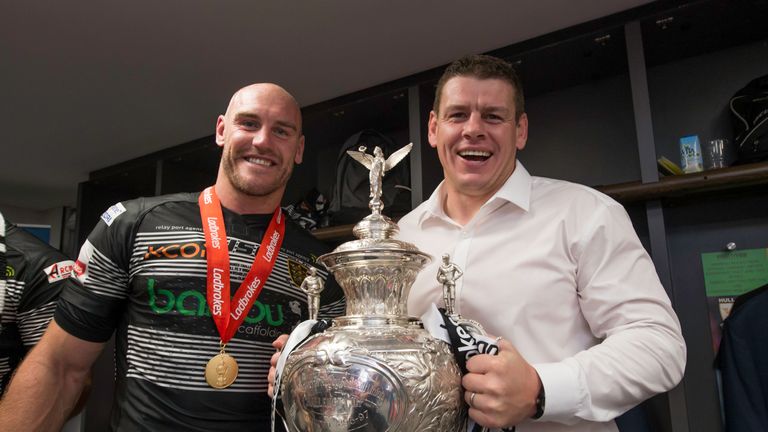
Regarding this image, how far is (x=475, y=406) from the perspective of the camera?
2.64ft

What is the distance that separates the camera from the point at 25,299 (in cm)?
160

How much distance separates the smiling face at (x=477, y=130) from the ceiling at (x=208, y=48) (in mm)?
925

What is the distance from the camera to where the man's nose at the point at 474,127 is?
118 centimetres

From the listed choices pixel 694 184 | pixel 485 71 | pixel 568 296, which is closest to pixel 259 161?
pixel 485 71

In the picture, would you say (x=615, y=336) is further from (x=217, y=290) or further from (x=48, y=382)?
(x=48, y=382)

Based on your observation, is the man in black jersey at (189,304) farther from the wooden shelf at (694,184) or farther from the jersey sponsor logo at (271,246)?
the wooden shelf at (694,184)

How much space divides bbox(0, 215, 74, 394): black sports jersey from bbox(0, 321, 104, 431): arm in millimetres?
310

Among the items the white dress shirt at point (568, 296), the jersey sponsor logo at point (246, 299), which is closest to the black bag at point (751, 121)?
the white dress shirt at point (568, 296)

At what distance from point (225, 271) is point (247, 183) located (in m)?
0.24

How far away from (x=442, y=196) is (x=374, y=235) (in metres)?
0.48

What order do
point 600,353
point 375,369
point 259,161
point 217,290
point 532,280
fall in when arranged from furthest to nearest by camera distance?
point 259,161, point 217,290, point 532,280, point 600,353, point 375,369

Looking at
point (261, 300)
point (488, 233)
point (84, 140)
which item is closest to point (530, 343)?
point (488, 233)

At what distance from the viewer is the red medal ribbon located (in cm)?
129

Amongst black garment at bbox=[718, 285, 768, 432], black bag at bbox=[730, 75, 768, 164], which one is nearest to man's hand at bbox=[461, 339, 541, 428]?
black garment at bbox=[718, 285, 768, 432]
